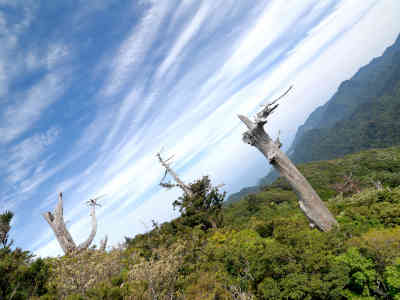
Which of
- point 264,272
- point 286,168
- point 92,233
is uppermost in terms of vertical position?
point 92,233

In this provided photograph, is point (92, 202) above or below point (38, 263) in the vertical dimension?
above

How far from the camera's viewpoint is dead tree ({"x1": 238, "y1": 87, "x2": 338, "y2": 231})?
882cm

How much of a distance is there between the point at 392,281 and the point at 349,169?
39860 mm

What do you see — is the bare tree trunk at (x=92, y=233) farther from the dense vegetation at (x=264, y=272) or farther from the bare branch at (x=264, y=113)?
the bare branch at (x=264, y=113)

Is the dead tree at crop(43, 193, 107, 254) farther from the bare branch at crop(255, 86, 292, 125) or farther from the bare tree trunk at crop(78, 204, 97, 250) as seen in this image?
the bare branch at crop(255, 86, 292, 125)

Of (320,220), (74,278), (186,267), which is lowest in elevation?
(320,220)

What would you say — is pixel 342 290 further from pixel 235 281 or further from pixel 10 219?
pixel 10 219

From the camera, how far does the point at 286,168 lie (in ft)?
31.0

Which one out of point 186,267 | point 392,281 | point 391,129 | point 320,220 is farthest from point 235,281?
point 391,129

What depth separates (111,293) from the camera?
410 centimetres

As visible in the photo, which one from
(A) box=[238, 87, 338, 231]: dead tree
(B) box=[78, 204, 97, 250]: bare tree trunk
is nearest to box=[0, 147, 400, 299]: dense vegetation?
(A) box=[238, 87, 338, 231]: dead tree

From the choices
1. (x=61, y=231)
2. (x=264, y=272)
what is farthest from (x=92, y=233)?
(x=264, y=272)

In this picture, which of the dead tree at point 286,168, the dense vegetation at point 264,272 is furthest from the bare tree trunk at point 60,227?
the dead tree at point 286,168

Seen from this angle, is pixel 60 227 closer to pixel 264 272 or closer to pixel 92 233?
pixel 92 233
